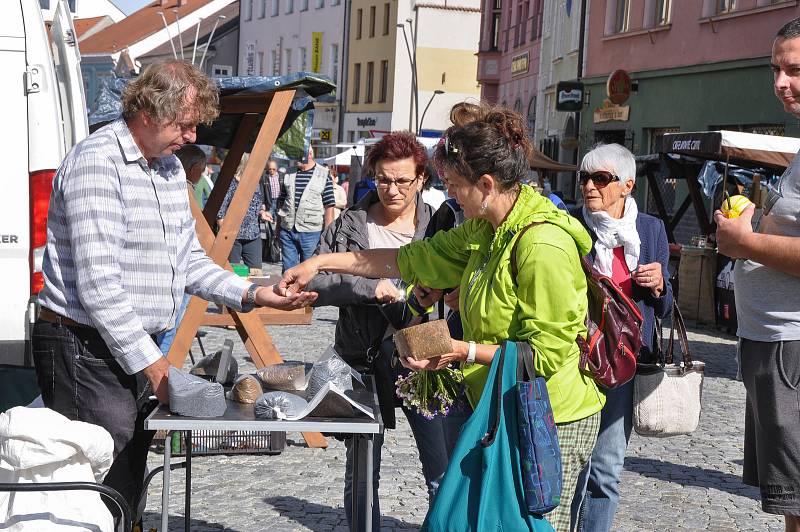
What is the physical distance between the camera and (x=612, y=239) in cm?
469

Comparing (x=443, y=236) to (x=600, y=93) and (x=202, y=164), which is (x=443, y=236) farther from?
(x=600, y=93)

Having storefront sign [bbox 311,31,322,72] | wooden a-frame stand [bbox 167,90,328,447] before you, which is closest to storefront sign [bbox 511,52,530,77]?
storefront sign [bbox 311,31,322,72]

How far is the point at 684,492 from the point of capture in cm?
653

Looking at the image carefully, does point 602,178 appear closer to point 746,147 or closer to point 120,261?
point 120,261

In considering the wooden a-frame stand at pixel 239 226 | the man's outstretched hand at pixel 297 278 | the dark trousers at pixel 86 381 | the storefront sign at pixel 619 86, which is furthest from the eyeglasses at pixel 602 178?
the storefront sign at pixel 619 86

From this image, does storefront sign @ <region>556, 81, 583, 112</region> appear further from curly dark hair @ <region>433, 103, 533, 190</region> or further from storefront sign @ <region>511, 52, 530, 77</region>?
curly dark hair @ <region>433, 103, 533, 190</region>

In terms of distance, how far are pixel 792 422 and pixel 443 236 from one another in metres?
1.30

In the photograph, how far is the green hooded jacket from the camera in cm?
348

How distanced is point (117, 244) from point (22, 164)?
1.55 meters

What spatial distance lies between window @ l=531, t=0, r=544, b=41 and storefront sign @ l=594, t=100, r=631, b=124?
11681mm

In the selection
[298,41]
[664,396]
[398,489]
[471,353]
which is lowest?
[398,489]

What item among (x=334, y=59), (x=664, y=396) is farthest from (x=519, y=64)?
(x=664, y=396)

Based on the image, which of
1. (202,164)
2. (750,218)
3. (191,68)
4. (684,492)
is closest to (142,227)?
(191,68)

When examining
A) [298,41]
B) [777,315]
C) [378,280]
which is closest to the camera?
[777,315]
